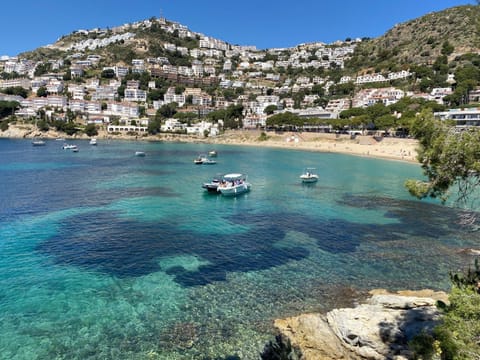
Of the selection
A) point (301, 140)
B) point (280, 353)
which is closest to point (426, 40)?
point (301, 140)

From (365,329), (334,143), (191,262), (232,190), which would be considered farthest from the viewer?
(334,143)

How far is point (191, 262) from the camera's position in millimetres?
19312

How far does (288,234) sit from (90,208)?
19.1 meters

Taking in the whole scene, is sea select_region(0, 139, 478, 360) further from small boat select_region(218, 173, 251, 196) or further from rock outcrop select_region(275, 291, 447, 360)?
rock outcrop select_region(275, 291, 447, 360)

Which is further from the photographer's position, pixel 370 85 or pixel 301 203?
pixel 370 85

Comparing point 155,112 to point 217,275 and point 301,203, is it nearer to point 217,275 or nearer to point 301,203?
point 301,203

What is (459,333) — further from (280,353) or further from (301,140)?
(301,140)

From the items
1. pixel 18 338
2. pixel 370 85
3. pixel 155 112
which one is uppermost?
pixel 370 85

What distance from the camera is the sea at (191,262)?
1262 centimetres

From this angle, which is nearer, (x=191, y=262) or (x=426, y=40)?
(x=191, y=262)

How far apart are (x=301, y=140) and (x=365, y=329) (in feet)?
347

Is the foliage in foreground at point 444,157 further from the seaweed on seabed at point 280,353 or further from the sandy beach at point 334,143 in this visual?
the sandy beach at point 334,143

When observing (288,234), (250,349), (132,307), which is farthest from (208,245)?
(250,349)

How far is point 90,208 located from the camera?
101 ft
